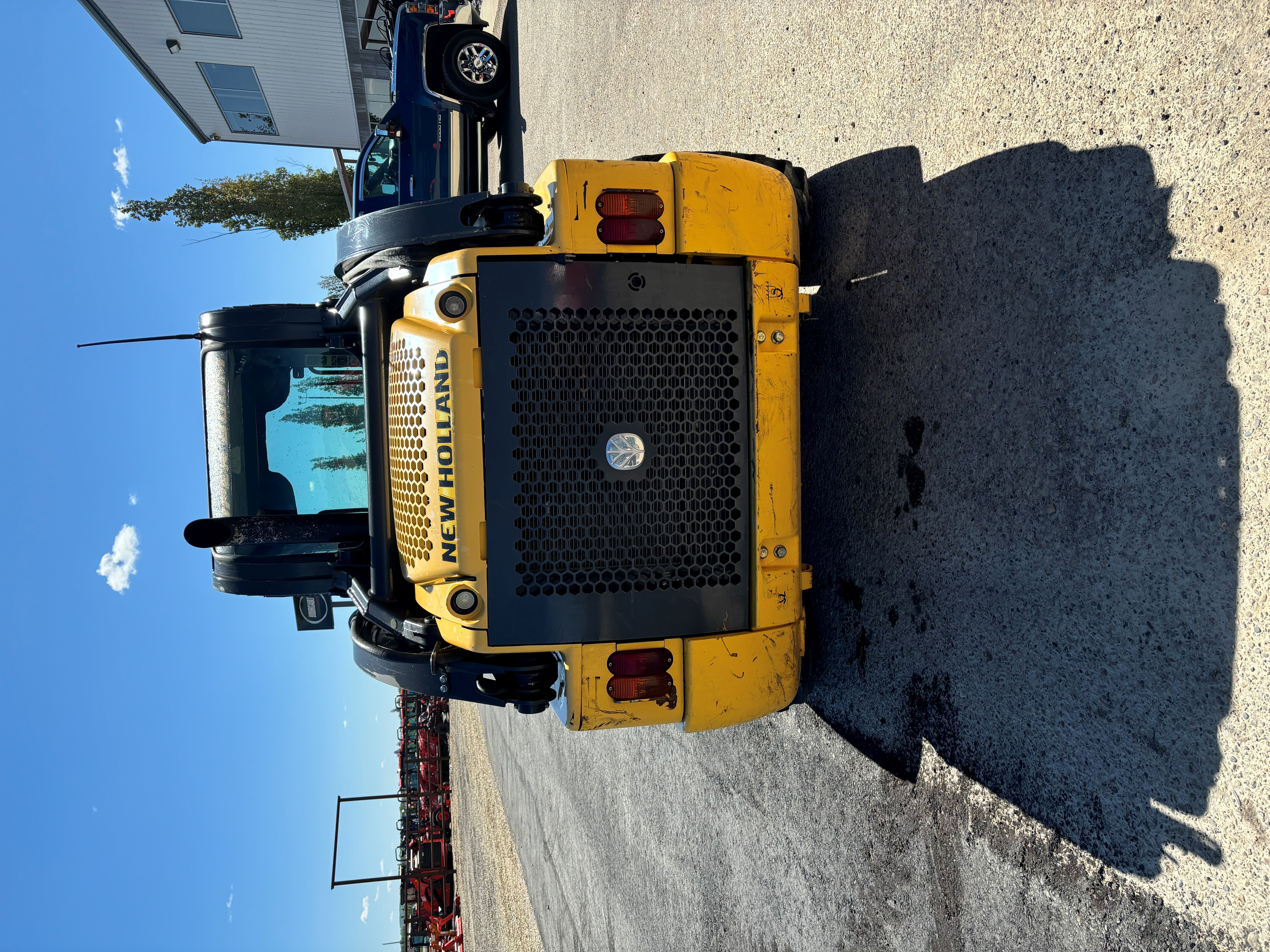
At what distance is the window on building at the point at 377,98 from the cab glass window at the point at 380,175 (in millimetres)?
10373

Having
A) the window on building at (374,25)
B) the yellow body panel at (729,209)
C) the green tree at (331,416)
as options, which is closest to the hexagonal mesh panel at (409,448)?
the green tree at (331,416)

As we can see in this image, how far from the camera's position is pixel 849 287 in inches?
138

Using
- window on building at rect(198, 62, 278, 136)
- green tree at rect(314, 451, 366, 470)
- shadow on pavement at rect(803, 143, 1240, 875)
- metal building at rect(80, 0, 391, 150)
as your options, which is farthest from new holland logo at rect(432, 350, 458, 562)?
window on building at rect(198, 62, 278, 136)

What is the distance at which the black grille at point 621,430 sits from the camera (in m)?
2.85

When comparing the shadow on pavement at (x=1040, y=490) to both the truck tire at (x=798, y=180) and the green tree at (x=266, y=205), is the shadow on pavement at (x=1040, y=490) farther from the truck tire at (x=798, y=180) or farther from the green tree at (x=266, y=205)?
the green tree at (x=266, y=205)

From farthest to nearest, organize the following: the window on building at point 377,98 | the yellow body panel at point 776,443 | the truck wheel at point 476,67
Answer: the window on building at point 377,98
the truck wheel at point 476,67
the yellow body panel at point 776,443

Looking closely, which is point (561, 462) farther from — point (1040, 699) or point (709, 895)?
point (709, 895)

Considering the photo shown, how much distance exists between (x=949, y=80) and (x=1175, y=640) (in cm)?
206

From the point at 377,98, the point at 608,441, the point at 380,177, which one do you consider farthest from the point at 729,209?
the point at 377,98

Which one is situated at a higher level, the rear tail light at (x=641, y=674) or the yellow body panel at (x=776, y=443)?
the yellow body panel at (x=776, y=443)

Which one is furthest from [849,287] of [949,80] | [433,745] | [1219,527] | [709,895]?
[433,745]

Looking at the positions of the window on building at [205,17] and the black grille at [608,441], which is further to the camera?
the window on building at [205,17]

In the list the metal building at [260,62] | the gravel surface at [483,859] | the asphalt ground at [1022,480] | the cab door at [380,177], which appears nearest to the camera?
the asphalt ground at [1022,480]

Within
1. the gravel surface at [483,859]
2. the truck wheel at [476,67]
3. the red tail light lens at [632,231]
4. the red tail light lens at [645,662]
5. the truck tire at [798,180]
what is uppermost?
the truck wheel at [476,67]
